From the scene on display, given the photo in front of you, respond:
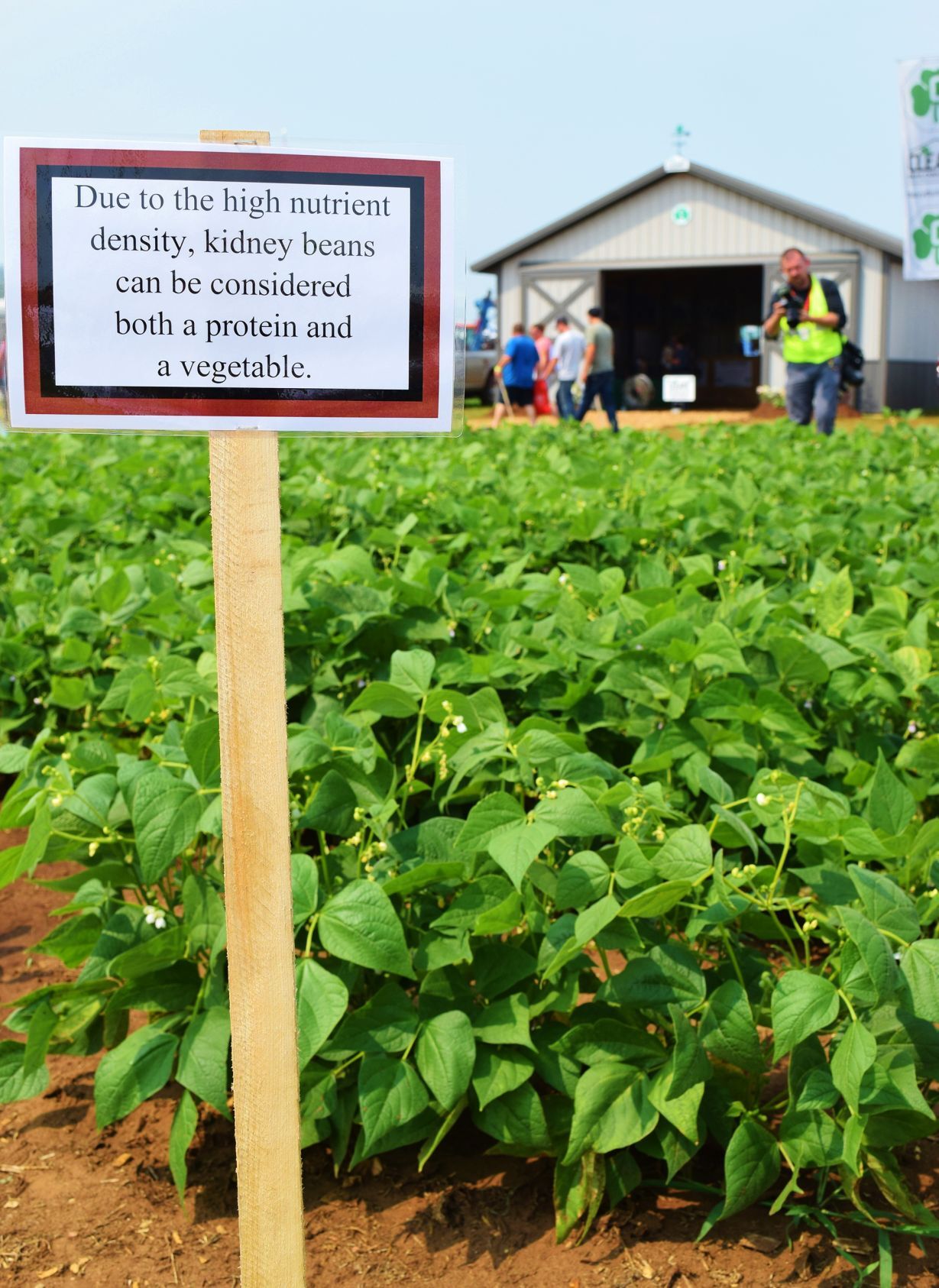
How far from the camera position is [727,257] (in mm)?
26109

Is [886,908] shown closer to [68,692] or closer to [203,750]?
[203,750]

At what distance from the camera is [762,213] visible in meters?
25.9

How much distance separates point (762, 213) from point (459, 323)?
26.0m

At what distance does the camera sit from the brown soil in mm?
8665

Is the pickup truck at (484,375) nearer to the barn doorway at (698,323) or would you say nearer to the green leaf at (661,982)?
the barn doorway at (698,323)

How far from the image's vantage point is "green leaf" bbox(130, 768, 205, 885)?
6.45 ft

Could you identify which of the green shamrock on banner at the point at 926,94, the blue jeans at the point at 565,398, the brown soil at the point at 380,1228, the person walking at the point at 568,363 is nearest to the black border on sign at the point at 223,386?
the brown soil at the point at 380,1228

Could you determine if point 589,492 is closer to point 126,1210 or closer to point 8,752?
point 8,752

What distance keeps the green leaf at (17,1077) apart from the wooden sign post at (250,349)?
57 cm

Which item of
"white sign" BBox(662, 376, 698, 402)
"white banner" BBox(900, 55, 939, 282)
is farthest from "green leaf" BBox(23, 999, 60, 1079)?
"white sign" BBox(662, 376, 698, 402)

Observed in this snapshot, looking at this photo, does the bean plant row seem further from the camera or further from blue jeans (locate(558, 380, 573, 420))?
blue jeans (locate(558, 380, 573, 420))

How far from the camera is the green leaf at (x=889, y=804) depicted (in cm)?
219

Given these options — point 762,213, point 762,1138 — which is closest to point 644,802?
point 762,1138

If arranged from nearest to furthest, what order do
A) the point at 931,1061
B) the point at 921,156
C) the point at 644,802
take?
the point at 931,1061
the point at 644,802
the point at 921,156
